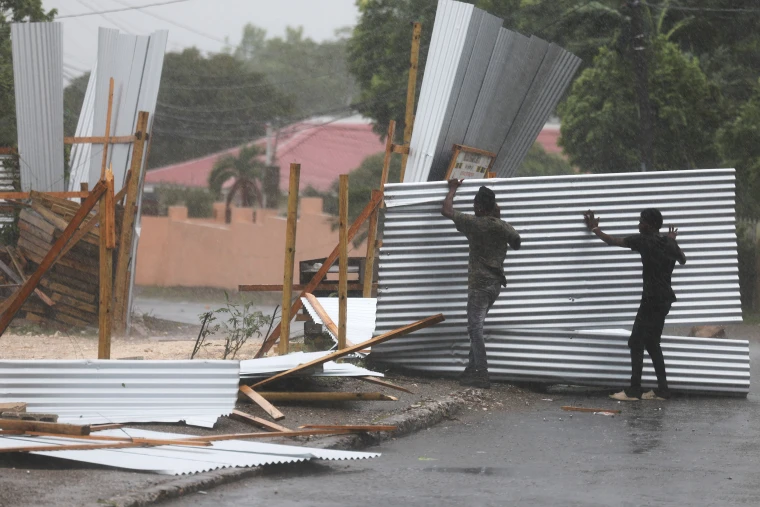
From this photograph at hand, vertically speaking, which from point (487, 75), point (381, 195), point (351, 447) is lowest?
point (351, 447)

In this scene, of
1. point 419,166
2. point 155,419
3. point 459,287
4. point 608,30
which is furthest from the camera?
point 608,30

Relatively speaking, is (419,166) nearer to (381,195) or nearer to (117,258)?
(381,195)

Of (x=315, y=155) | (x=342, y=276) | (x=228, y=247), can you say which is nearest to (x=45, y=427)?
(x=342, y=276)

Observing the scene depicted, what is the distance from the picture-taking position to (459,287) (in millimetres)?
9977

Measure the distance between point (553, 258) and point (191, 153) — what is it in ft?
170

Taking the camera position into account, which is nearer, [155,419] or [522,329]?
[155,419]

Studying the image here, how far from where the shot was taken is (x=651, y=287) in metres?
9.63

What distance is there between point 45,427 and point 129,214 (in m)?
9.41

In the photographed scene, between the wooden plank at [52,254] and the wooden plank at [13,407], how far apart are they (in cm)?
112

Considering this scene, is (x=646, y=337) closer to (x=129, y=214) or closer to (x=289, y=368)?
(x=289, y=368)

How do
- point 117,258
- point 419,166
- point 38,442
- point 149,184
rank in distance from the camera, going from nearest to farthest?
point 38,442, point 419,166, point 117,258, point 149,184

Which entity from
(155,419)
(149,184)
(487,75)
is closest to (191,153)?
(149,184)

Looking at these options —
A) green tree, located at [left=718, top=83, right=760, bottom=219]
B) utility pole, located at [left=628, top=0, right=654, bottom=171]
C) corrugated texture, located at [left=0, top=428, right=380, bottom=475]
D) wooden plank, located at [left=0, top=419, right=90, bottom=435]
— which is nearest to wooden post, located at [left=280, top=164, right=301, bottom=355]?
corrugated texture, located at [left=0, top=428, right=380, bottom=475]

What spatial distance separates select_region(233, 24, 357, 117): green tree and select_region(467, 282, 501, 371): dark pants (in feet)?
201
